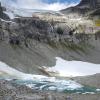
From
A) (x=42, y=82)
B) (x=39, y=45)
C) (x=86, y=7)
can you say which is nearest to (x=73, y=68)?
(x=39, y=45)

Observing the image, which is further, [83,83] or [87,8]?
[87,8]

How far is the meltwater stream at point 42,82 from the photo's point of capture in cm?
4953

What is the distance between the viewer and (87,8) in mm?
158500

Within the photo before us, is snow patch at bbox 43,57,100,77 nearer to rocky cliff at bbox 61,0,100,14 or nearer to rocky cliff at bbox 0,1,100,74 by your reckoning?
rocky cliff at bbox 0,1,100,74

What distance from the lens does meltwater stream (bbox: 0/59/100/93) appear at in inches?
1950

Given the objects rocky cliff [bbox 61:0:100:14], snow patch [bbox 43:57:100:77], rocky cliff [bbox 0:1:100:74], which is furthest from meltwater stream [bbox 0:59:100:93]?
rocky cliff [bbox 61:0:100:14]

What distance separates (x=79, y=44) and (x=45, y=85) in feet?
160

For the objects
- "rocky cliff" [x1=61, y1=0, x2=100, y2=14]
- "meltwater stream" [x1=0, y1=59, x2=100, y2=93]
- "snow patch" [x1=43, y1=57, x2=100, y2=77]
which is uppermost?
"rocky cliff" [x1=61, y1=0, x2=100, y2=14]

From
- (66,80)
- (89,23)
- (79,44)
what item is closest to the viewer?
(66,80)

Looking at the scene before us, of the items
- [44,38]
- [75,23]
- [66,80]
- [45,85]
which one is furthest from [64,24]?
[45,85]

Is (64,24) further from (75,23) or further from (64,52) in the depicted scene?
(64,52)

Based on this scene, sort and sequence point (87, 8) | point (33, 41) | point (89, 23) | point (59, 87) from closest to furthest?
point (59, 87) → point (33, 41) → point (89, 23) → point (87, 8)

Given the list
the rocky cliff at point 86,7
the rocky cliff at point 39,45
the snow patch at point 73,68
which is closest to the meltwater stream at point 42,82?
the rocky cliff at point 39,45

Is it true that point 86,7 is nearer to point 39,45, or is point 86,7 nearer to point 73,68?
point 39,45
